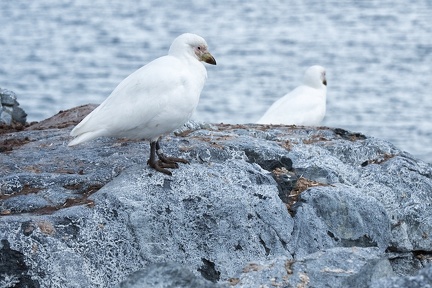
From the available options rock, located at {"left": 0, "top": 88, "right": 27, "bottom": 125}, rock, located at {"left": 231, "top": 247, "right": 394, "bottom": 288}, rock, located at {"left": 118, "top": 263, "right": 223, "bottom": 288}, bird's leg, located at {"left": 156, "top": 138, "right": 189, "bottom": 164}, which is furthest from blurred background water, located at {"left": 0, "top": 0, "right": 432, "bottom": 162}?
rock, located at {"left": 118, "top": 263, "right": 223, "bottom": 288}

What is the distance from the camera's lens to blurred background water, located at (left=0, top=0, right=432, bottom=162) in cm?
2348

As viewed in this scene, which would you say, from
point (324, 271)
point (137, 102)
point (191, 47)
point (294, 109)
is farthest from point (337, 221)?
point (294, 109)

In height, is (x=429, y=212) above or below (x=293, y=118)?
above

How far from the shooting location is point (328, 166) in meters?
7.96

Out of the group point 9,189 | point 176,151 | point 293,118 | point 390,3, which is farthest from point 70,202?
point 390,3

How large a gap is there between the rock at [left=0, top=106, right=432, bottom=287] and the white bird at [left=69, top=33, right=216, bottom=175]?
10.8 inches

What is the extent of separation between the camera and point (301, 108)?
1320 cm

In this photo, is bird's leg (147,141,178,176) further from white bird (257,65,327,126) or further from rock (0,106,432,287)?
white bird (257,65,327,126)

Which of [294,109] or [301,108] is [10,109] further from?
[301,108]

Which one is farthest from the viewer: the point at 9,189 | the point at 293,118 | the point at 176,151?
the point at 293,118

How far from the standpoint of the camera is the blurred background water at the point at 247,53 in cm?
2348

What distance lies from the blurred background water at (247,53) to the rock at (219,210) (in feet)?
A: 36.7

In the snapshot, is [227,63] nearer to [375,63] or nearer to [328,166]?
[375,63]

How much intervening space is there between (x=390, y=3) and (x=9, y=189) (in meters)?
44.9
